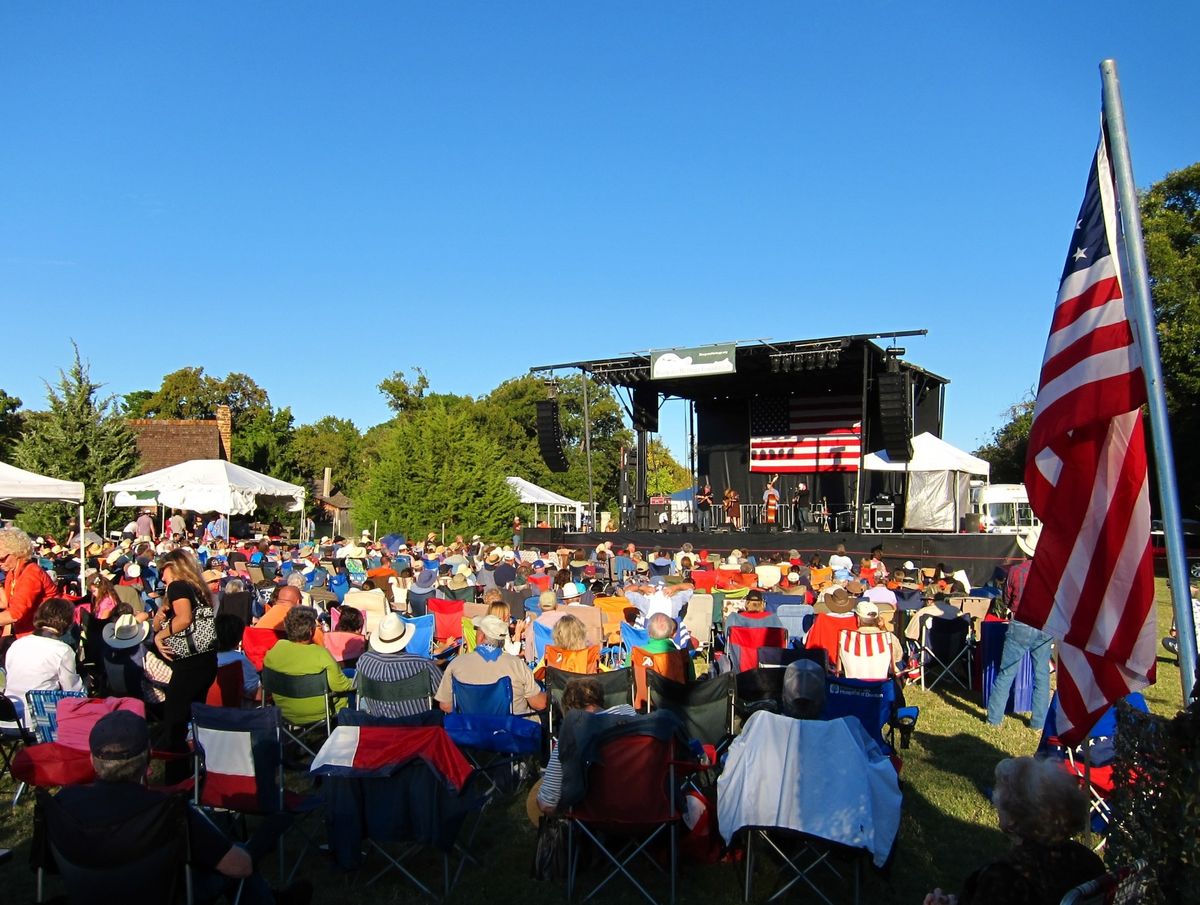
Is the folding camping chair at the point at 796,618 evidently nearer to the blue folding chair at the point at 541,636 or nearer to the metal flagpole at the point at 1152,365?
the blue folding chair at the point at 541,636

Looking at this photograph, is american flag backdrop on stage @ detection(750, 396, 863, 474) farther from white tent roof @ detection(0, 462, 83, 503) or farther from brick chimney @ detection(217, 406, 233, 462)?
brick chimney @ detection(217, 406, 233, 462)

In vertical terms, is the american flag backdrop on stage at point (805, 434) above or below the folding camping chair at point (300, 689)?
above

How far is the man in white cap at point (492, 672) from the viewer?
204 inches

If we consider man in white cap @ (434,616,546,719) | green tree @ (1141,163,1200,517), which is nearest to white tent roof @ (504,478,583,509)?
green tree @ (1141,163,1200,517)

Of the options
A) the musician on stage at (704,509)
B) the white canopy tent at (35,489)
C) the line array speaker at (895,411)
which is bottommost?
the musician on stage at (704,509)

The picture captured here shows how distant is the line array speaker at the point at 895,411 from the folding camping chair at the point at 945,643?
11.2m

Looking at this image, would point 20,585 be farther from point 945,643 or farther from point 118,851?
point 945,643

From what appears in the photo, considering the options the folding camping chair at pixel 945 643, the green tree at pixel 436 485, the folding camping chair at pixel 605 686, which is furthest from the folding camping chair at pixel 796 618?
the green tree at pixel 436 485

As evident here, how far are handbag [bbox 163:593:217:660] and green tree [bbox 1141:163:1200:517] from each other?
2507cm

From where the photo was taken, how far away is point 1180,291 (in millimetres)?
24516

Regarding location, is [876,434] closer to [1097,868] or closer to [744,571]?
[744,571]

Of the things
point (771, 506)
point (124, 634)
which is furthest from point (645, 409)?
point (124, 634)

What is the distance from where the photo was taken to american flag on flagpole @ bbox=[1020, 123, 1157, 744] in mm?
2830

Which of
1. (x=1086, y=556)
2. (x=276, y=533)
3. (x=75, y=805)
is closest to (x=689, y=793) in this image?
(x=1086, y=556)
